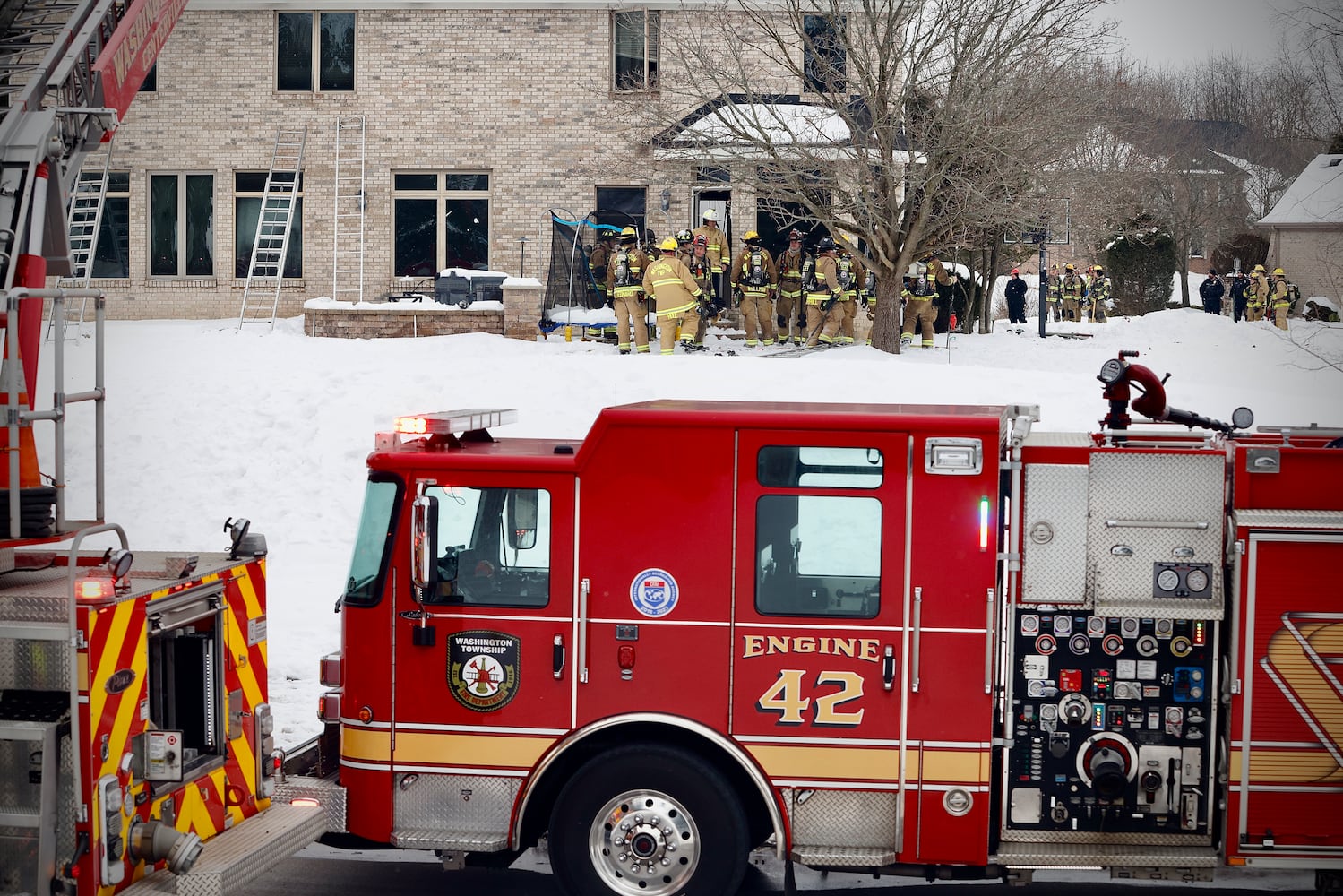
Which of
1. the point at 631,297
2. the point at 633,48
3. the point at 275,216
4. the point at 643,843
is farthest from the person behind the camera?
the point at 275,216

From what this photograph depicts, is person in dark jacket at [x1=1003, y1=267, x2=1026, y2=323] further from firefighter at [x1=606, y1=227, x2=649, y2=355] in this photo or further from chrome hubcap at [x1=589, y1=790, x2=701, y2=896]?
chrome hubcap at [x1=589, y1=790, x2=701, y2=896]

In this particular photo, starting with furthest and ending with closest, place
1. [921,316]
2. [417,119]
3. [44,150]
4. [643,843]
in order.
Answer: [417,119]
[921,316]
[44,150]
[643,843]

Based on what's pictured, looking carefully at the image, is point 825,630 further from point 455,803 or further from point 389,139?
point 389,139

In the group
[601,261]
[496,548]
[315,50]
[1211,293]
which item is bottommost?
[496,548]

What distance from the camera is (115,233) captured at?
2877 centimetres

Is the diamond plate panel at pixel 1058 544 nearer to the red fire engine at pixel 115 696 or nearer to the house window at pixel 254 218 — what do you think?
the red fire engine at pixel 115 696

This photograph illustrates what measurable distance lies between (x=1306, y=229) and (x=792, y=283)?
23572mm

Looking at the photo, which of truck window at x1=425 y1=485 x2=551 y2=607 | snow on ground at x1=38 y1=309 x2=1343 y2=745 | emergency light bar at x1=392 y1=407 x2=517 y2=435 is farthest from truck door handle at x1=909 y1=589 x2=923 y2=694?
snow on ground at x1=38 y1=309 x2=1343 y2=745

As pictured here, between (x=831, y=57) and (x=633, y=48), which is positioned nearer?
(x=831, y=57)

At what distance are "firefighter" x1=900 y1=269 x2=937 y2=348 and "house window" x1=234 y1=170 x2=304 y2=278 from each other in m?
12.2

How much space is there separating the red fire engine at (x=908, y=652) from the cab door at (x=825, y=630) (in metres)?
0.01

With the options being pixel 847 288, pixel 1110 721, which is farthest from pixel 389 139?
pixel 1110 721

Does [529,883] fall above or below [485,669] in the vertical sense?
below

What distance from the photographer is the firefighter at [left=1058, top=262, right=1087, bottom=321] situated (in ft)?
129
